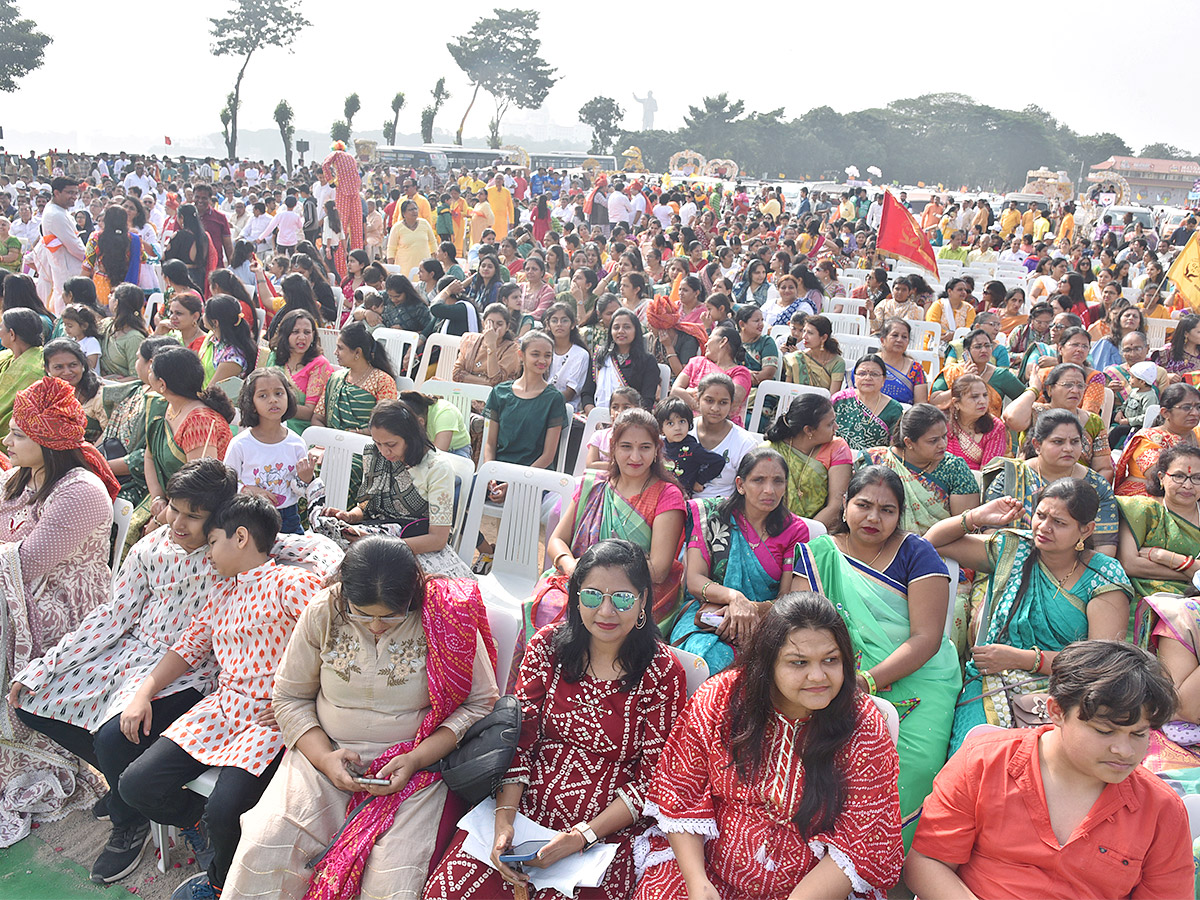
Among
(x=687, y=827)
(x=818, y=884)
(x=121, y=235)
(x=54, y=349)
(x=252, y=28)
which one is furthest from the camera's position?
(x=252, y=28)

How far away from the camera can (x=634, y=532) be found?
303 centimetres

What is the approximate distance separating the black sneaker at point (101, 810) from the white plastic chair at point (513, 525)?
4.90 ft

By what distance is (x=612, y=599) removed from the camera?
2.23 metres

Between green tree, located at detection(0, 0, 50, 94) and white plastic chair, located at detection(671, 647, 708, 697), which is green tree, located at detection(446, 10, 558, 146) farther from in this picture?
white plastic chair, located at detection(671, 647, 708, 697)

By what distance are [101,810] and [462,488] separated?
5.57 feet

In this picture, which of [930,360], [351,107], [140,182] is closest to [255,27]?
[351,107]

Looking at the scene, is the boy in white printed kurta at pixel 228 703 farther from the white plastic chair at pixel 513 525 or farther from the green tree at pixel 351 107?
the green tree at pixel 351 107

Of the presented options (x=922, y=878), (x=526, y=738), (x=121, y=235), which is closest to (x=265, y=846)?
(x=526, y=738)

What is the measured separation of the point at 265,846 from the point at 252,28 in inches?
1909

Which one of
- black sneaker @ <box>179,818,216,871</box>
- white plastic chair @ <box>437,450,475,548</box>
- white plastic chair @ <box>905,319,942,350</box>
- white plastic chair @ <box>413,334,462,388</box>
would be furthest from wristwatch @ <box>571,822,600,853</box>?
white plastic chair @ <box>905,319,942,350</box>

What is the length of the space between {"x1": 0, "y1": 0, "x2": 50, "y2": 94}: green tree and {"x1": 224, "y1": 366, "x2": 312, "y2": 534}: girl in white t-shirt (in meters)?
42.8

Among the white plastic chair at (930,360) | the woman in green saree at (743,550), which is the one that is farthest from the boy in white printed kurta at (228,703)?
the white plastic chair at (930,360)

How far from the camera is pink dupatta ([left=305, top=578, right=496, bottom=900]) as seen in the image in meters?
2.20

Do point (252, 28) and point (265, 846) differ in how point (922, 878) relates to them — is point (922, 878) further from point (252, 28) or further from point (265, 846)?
point (252, 28)
